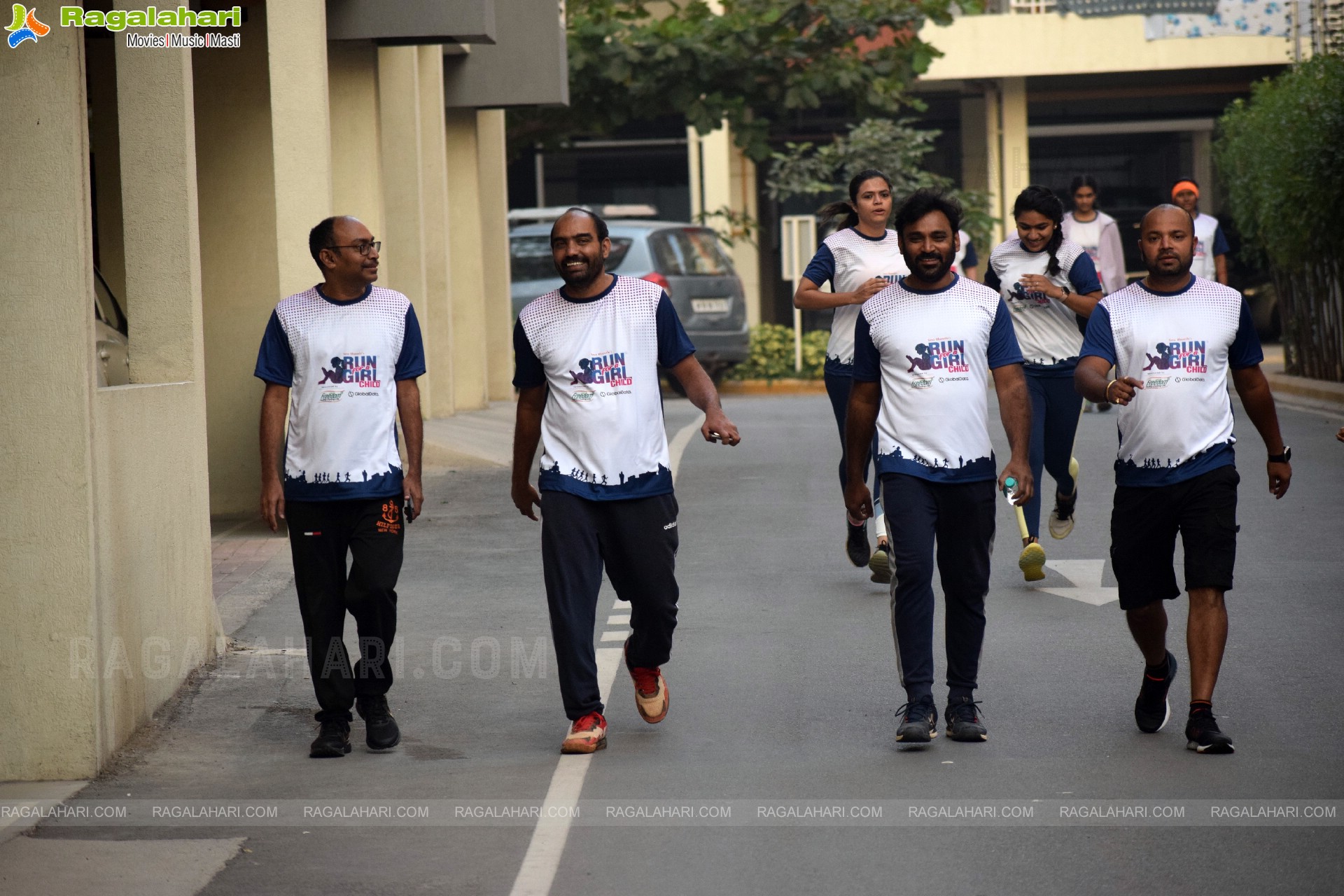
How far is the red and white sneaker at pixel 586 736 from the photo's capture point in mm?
6258

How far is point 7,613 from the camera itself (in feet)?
19.7

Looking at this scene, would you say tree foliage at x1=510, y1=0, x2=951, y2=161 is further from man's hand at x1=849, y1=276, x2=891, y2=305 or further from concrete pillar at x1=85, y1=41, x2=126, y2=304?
man's hand at x1=849, y1=276, x2=891, y2=305

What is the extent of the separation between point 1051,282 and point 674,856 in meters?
4.76

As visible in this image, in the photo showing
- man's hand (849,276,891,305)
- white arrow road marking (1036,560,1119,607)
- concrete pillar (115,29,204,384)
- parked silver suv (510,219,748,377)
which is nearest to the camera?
concrete pillar (115,29,204,384)

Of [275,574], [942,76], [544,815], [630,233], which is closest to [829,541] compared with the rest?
[275,574]

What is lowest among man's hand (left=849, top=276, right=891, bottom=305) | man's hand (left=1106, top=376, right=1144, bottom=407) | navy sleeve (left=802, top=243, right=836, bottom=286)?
man's hand (left=1106, top=376, right=1144, bottom=407)

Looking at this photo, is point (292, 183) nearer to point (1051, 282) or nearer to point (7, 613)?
point (1051, 282)

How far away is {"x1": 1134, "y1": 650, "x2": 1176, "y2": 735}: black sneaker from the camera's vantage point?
638 cm

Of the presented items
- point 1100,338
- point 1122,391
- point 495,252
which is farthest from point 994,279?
point 495,252

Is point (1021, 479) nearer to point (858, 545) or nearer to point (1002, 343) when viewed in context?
point (1002, 343)

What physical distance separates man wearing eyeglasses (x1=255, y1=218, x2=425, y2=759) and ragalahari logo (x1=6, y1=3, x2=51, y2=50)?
1044 millimetres

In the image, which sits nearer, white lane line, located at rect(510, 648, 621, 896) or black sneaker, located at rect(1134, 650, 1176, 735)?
white lane line, located at rect(510, 648, 621, 896)

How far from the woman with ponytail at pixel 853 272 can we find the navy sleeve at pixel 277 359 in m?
3.25

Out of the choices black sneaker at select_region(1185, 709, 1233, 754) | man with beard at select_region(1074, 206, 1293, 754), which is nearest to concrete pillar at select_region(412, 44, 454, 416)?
man with beard at select_region(1074, 206, 1293, 754)
